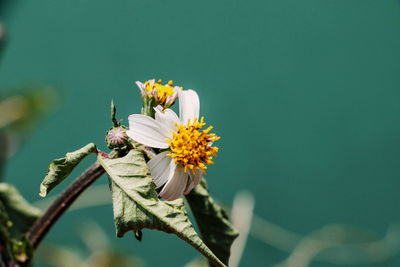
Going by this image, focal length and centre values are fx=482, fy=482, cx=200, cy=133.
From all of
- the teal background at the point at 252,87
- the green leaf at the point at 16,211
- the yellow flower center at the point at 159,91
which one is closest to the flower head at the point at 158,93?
the yellow flower center at the point at 159,91

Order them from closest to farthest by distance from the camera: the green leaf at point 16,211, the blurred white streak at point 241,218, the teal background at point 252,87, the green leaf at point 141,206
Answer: the green leaf at point 141,206
the green leaf at point 16,211
the blurred white streak at point 241,218
the teal background at point 252,87

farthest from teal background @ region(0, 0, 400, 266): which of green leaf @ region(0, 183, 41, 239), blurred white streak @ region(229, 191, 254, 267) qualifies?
green leaf @ region(0, 183, 41, 239)

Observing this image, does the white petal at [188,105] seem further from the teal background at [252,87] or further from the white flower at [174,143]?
the teal background at [252,87]

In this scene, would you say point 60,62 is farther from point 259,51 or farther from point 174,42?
point 259,51

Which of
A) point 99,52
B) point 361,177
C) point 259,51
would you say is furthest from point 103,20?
point 361,177

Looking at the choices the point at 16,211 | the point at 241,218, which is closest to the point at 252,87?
the point at 241,218

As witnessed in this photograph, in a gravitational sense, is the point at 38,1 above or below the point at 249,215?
above
